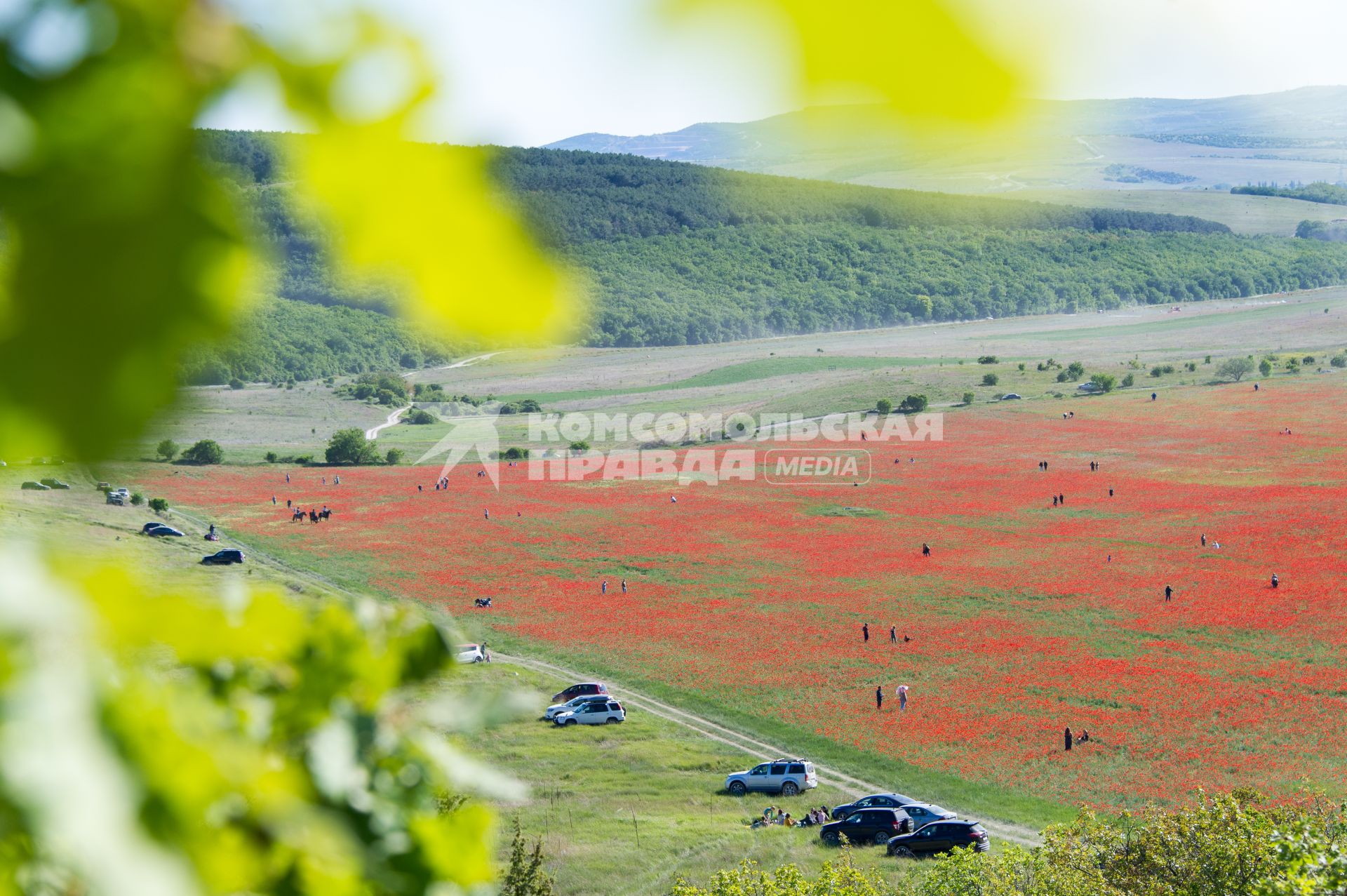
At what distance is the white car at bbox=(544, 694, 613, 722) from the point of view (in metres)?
32.8

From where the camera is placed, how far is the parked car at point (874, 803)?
2578 cm

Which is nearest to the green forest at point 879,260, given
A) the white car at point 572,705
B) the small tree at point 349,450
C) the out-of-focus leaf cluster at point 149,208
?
the small tree at point 349,450

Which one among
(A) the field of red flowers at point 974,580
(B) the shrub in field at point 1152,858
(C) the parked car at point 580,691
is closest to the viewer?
(B) the shrub in field at point 1152,858

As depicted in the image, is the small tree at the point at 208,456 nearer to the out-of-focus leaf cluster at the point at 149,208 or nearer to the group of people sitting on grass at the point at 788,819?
the group of people sitting on grass at the point at 788,819

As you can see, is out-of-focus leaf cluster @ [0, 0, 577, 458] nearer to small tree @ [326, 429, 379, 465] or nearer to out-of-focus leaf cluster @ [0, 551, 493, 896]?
out-of-focus leaf cluster @ [0, 551, 493, 896]

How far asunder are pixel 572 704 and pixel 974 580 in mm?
20582

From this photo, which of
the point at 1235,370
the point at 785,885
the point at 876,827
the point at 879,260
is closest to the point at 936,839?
the point at 876,827

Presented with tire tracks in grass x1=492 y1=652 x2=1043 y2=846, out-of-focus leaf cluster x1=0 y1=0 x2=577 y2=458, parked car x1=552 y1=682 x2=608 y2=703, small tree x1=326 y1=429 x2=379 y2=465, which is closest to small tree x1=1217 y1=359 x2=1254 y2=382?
small tree x1=326 y1=429 x2=379 y2=465

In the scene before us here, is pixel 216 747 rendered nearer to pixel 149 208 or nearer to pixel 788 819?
pixel 149 208

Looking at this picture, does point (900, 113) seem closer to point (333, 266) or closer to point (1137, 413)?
point (333, 266)

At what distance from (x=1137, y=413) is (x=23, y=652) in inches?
3379

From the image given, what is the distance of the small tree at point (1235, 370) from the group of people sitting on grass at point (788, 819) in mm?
75754

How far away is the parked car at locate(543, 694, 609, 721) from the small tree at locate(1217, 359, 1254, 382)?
73.0 m

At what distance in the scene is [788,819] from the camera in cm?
2570
